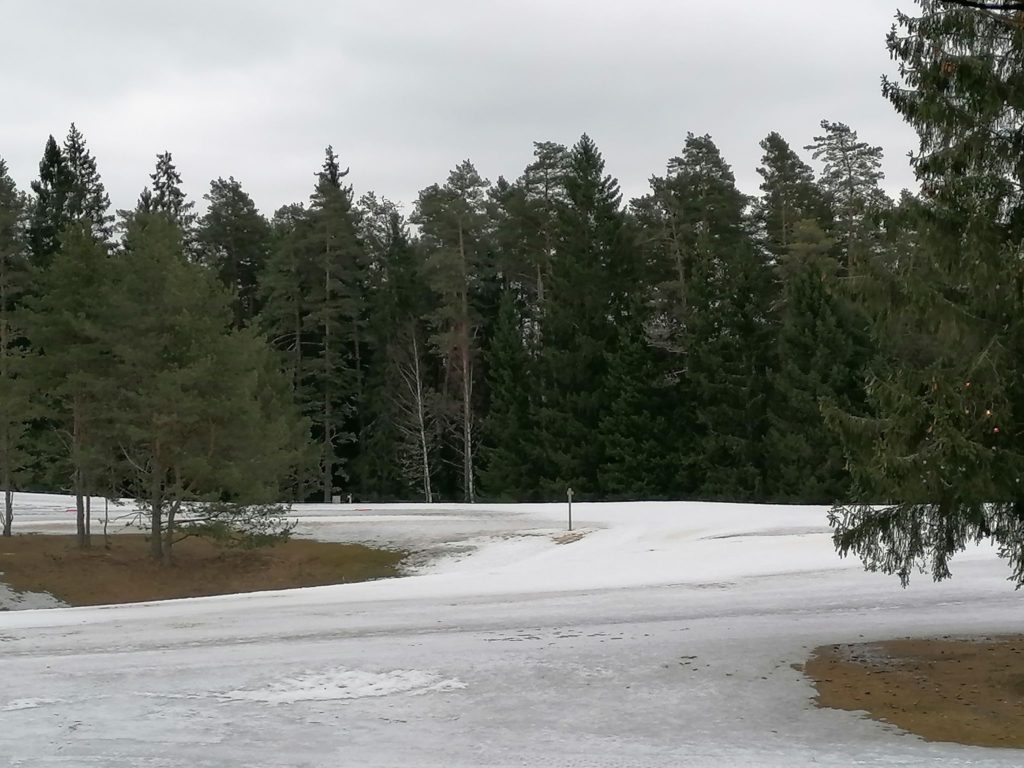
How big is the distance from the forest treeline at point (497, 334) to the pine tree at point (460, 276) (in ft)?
0.57

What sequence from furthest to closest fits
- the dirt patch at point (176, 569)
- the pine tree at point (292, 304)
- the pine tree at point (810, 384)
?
the pine tree at point (292, 304) < the pine tree at point (810, 384) < the dirt patch at point (176, 569)

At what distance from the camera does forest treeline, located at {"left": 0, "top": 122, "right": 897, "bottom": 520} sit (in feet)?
112

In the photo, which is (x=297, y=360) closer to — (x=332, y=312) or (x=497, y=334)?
(x=332, y=312)

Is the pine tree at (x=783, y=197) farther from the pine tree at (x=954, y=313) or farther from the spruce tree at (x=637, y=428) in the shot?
the pine tree at (x=954, y=313)

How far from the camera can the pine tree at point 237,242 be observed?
73.5 m

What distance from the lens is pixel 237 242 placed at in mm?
74938

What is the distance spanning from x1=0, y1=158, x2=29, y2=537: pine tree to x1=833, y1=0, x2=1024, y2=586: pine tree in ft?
99.2

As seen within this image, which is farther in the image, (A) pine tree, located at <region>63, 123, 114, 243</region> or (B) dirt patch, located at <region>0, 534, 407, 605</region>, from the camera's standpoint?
(A) pine tree, located at <region>63, 123, 114, 243</region>

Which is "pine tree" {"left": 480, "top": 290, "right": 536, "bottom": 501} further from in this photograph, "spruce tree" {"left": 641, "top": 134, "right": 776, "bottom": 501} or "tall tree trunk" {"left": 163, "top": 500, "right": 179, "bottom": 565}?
"tall tree trunk" {"left": 163, "top": 500, "right": 179, "bottom": 565}

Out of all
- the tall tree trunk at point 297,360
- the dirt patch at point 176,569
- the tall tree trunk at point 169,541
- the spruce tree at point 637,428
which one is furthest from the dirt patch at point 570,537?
the tall tree trunk at point 297,360

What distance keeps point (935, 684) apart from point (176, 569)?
85.1ft

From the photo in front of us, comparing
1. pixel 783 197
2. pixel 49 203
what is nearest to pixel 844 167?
pixel 783 197

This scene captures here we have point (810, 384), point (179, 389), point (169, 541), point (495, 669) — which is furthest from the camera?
point (810, 384)

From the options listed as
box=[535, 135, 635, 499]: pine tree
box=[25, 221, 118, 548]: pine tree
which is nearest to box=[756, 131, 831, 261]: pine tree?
box=[535, 135, 635, 499]: pine tree
